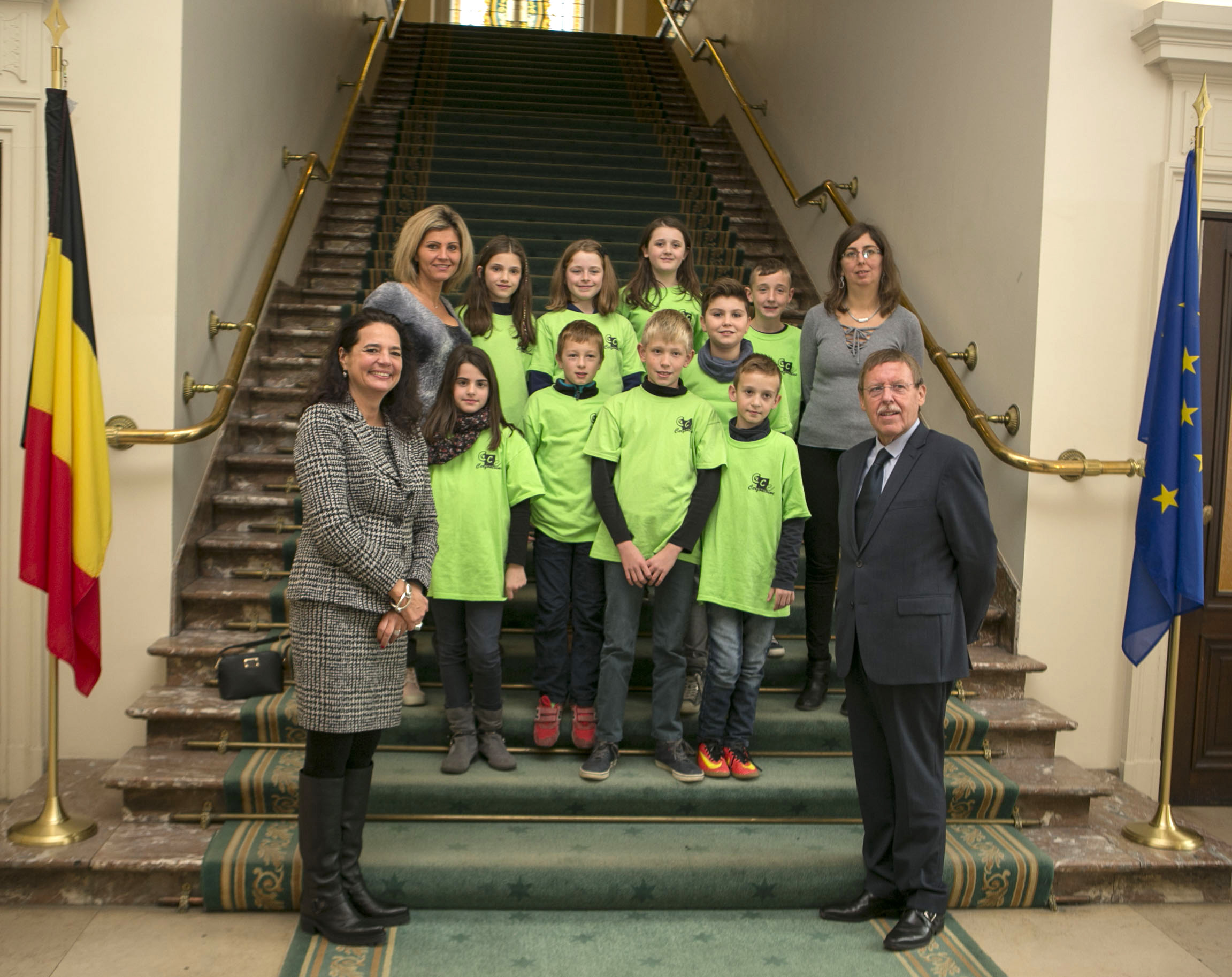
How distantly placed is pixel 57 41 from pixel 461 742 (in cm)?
249

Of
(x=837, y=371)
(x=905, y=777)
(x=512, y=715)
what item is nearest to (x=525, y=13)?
(x=837, y=371)

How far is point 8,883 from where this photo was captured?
310 cm

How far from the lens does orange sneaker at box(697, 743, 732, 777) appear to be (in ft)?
11.3

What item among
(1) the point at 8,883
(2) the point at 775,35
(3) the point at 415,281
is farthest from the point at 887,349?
(2) the point at 775,35

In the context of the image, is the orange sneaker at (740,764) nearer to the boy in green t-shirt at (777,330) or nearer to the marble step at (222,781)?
the marble step at (222,781)

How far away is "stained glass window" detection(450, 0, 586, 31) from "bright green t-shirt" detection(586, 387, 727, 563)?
1462cm

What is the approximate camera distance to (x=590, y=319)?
377 cm

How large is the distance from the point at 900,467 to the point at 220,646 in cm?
242

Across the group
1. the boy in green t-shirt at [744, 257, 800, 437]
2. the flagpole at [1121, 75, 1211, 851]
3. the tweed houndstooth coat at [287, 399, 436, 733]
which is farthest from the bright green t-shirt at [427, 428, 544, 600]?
the flagpole at [1121, 75, 1211, 851]

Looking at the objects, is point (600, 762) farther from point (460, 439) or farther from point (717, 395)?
point (717, 395)

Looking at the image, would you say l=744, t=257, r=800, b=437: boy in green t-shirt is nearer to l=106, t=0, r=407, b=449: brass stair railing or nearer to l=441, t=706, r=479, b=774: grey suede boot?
l=441, t=706, r=479, b=774: grey suede boot

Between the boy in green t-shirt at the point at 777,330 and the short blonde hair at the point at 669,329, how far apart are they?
550mm

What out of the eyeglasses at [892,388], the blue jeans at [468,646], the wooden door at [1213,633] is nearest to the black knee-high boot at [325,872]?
the blue jeans at [468,646]

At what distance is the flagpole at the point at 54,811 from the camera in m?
3.18
